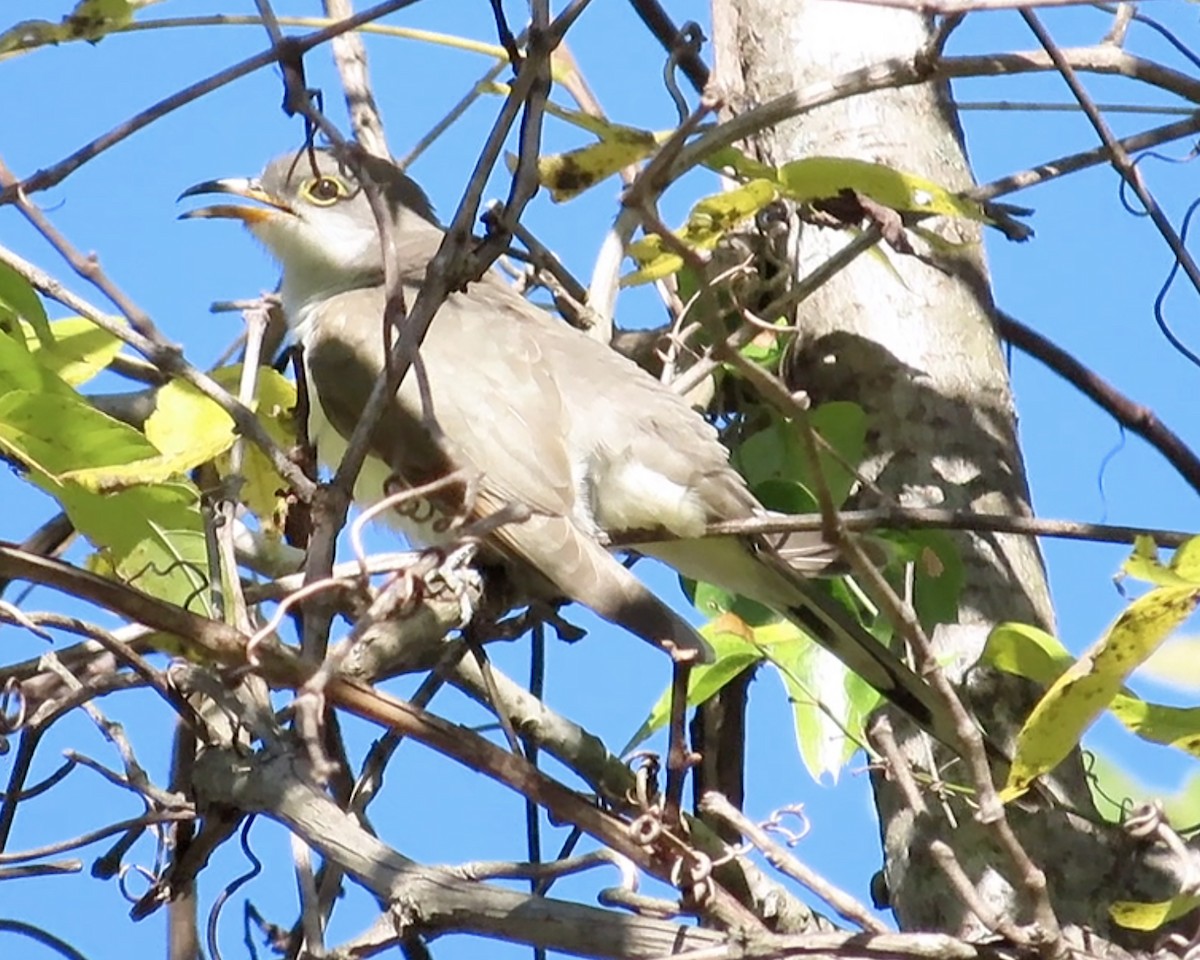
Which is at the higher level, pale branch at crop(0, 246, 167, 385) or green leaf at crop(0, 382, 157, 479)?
pale branch at crop(0, 246, 167, 385)

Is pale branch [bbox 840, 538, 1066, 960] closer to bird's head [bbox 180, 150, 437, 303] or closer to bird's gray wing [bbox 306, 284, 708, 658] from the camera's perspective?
bird's gray wing [bbox 306, 284, 708, 658]

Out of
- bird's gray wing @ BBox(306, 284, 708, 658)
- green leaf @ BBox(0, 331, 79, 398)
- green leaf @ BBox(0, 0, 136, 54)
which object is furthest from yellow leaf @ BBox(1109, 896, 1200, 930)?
green leaf @ BBox(0, 0, 136, 54)

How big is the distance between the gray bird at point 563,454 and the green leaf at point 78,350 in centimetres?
50

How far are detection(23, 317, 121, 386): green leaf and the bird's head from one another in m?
1.84

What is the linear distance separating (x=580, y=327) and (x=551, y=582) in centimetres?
67

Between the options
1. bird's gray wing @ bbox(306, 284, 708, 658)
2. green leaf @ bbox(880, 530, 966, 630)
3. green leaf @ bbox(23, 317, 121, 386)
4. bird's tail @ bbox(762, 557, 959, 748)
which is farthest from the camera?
bird's gray wing @ bbox(306, 284, 708, 658)

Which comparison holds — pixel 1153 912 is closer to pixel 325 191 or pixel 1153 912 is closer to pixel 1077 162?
pixel 1077 162

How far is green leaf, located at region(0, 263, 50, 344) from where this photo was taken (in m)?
2.17

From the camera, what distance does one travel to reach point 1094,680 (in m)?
1.91

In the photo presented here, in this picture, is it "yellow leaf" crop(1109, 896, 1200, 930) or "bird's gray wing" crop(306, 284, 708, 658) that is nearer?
"yellow leaf" crop(1109, 896, 1200, 930)

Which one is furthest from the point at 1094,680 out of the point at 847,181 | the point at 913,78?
the point at 913,78

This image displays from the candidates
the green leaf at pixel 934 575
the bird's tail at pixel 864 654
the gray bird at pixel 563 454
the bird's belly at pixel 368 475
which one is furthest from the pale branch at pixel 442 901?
the bird's belly at pixel 368 475

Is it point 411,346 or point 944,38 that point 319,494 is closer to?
point 411,346

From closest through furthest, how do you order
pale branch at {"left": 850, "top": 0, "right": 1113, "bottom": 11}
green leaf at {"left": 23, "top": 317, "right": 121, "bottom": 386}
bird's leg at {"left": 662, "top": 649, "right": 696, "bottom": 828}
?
bird's leg at {"left": 662, "top": 649, "right": 696, "bottom": 828}
pale branch at {"left": 850, "top": 0, "right": 1113, "bottom": 11}
green leaf at {"left": 23, "top": 317, "right": 121, "bottom": 386}
